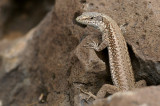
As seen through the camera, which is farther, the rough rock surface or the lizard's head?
the lizard's head

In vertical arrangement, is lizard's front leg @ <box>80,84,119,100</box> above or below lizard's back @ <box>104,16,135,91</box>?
below

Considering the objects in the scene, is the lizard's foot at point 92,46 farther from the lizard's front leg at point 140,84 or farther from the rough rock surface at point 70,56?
the lizard's front leg at point 140,84

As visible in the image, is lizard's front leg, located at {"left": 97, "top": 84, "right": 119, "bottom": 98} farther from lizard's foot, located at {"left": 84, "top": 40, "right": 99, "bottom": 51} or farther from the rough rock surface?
lizard's foot, located at {"left": 84, "top": 40, "right": 99, "bottom": 51}

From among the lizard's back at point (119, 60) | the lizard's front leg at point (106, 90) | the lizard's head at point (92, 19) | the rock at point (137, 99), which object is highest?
the lizard's head at point (92, 19)

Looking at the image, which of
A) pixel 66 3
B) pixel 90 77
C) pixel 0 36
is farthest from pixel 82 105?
pixel 0 36

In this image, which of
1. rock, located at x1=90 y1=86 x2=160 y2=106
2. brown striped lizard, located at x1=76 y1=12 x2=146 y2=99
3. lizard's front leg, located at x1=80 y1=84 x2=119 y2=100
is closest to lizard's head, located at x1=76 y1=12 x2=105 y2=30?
brown striped lizard, located at x1=76 y1=12 x2=146 y2=99

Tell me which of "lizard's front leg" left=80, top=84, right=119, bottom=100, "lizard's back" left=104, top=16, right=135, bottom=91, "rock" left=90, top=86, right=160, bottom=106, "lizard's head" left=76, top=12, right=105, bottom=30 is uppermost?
"lizard's head" left=76, top=12, right=105, bottom=30

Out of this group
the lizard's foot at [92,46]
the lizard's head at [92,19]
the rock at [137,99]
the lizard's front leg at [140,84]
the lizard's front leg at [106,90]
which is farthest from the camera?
the lizard's head at [92,19]

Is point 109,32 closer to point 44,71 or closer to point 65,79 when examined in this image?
point 65,79

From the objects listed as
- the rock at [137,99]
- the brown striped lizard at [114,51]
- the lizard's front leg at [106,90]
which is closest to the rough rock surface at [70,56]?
the rock at [137,99]

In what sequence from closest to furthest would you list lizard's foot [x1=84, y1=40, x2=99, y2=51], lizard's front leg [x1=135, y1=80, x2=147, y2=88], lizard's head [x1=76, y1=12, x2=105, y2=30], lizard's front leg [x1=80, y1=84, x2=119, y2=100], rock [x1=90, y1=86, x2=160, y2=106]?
1. rock [x1=90, y1=86, x2=160, y2=106]
2. lizard's front leg [x1=80, y1=84, x2=119, y2=100]
3. lizard's front leg [x1=135, y1=80, x2=147, y2=88]
4. lizard's foot [x1=84, y1=40, x2=99, y2=51]
5. lizard's head [x1=76, y1=12, x2=105, y2=30]
